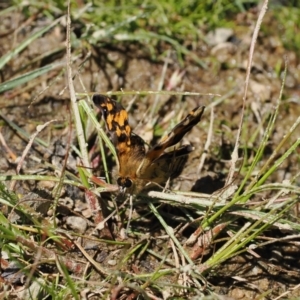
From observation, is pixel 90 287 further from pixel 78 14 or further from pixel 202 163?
pixel 78 14

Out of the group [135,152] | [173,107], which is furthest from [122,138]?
[173,107]

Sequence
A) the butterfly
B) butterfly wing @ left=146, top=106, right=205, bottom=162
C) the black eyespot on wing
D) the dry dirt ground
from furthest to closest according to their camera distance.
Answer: the dry dirt ground
the black eyespot on wing
the butterfly
butterfly wing @ left=146, top=106, right=205, bottom=162

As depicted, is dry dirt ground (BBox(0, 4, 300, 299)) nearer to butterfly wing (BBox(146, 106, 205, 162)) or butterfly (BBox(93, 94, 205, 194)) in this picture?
butterfly (BBox(93, 94, 205, 194))

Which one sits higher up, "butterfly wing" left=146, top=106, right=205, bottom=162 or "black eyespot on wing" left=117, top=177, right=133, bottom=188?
"butterfly wing" left=146, top=106, right=205, bottom=162

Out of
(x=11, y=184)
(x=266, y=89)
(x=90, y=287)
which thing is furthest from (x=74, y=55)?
(x=90, y=287)

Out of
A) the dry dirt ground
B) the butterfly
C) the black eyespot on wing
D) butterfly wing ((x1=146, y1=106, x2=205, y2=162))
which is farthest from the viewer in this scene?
the dry dirt ground

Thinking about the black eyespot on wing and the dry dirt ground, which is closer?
the black eyespot on wing

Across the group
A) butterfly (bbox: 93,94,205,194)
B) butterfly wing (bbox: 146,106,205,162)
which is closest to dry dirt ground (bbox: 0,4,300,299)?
butterfly (bbox: 93,94,205,194)
